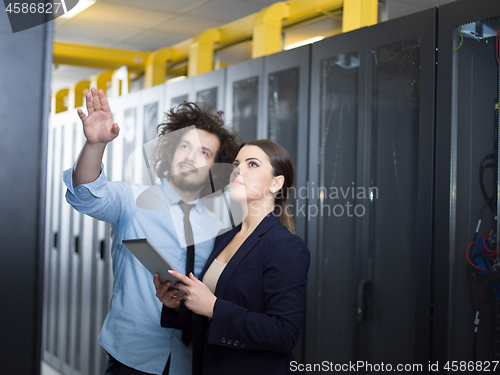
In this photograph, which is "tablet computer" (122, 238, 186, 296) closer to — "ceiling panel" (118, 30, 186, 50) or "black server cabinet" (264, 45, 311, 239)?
"black server cabinet" (264, 45, 311, 239)

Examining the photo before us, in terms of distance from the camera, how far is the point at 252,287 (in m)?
1.41

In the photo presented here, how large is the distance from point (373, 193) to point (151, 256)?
1.09m

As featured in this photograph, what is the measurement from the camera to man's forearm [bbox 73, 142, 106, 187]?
4.31 feet

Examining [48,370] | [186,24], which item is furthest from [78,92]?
[48,370]

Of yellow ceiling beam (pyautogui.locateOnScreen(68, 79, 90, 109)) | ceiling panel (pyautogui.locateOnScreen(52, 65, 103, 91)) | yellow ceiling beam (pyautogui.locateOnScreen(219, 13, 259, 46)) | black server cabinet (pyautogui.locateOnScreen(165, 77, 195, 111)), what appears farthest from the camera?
ceiling panel (pyautogui.locateOnScreen(52, 65, 103, 91))

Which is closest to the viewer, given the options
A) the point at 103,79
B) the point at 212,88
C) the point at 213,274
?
the point at 213,274

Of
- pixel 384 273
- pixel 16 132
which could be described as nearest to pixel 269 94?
pixel 384 273

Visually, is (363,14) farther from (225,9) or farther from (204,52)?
(225,9)

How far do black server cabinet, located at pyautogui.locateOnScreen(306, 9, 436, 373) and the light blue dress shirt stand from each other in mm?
697

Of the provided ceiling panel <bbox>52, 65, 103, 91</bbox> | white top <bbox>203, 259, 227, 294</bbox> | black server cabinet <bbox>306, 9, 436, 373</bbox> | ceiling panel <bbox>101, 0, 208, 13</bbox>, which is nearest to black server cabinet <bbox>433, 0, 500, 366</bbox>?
black server cabinet <bbox>306, 9, 436, 373</bbox>

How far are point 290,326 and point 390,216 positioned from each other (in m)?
0.80

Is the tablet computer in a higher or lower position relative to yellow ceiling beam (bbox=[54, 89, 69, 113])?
lower

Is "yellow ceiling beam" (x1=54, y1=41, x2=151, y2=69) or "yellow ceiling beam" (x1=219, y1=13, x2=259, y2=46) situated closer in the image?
"yellow ceiling beam" (x1=219, y1=13, x2=259, y2=46)

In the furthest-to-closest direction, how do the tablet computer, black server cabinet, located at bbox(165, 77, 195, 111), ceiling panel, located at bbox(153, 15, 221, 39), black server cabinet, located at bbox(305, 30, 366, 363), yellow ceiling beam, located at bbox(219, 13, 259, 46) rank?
ceiling panel, located at bbox(153, 15, 221, 39) → yellow ceiling beam, located at bbox(219, 13, 259, 46) → black server cabinet, located at bbox(165, 77, 195, 111) → black server cabinet, located at bbox(305, 30, 366, 363) → the tablet computer
